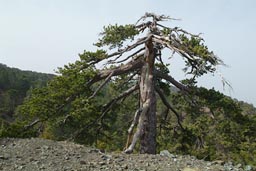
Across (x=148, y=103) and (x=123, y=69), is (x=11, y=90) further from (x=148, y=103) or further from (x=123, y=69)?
(x=148, y=103)

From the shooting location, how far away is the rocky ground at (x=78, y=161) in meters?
6.85

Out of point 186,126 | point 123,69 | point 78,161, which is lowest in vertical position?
point 78,161

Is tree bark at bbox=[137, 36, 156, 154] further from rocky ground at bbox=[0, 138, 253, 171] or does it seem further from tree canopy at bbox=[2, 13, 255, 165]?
rocky ground at bbox=[0, 138, 253, 171]

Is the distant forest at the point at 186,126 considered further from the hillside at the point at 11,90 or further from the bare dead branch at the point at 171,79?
the hillside at the point at 11,90

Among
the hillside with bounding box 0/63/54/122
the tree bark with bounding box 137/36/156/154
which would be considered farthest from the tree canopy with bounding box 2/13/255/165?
the hillside with bounding box 0/63/54/122

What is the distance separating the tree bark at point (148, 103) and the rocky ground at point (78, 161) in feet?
9.26

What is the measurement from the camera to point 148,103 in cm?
1122

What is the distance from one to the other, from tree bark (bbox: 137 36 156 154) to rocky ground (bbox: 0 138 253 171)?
9.26 ft

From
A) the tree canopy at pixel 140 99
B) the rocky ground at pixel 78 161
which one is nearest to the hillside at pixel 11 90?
the tree canopy at pixel 140 99

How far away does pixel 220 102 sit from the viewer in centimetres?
1146

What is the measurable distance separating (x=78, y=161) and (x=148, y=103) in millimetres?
4383

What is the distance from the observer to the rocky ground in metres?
6.85

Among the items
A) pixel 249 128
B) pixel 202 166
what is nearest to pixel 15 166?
pixel 202 166

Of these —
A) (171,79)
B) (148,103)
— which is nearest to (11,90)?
(171,79)
